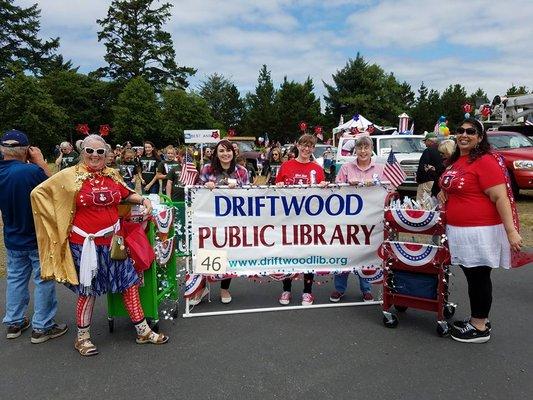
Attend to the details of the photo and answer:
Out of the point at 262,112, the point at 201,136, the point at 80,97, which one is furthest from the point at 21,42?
the point at 201,136

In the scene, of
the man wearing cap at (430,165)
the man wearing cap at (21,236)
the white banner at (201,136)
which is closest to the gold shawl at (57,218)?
the man wearing cap at (21,236)

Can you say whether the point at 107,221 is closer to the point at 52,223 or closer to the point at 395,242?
the point at 52,223

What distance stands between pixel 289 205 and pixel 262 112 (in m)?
53.1

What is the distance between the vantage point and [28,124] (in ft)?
121

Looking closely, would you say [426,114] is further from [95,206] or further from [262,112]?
[95,206]

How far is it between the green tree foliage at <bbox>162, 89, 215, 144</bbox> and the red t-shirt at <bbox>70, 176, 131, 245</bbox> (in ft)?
147

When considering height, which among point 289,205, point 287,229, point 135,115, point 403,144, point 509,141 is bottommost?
point 287,229

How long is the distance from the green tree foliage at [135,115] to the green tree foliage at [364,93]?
22.5 m

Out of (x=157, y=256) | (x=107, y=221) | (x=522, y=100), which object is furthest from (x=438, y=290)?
(x=522, y=100)

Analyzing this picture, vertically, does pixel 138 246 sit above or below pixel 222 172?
below

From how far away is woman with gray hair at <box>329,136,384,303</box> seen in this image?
4.72 m

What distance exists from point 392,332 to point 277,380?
135 centimetres

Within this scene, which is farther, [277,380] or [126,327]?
[126,327]

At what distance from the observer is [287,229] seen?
4.69 meters
